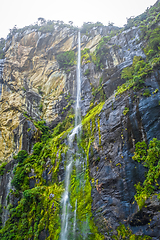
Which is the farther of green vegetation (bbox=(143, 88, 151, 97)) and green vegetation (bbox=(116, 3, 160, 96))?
green vegetation (bbox=(116, 3, 160, 96))

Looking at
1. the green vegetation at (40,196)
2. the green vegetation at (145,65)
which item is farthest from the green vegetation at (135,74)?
the green vegetation at (40,196)

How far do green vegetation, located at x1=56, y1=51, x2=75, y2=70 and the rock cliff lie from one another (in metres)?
0.17

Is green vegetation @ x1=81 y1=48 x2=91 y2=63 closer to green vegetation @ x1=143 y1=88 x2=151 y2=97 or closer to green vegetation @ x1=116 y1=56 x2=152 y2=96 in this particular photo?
green vegetation @ x1=116 y1=56 x2=152 y2=96

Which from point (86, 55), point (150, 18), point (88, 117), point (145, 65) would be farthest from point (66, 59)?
point (145, 65)

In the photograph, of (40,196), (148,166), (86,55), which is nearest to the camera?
(148,166)

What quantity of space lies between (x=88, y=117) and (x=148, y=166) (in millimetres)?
8196

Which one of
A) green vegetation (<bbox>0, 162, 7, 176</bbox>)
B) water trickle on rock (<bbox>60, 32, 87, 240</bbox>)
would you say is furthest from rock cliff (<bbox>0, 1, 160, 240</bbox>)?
water trickle on rock (<bbox>60, 32, 87, 240</bbox>)

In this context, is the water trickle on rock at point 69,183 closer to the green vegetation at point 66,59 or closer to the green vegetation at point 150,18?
the green vegetation at point 150,18

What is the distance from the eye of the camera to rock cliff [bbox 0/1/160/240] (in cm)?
938

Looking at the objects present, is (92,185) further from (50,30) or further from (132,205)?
(50,30)

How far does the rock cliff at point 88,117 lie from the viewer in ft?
30.8

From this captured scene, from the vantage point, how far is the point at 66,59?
92.2ft

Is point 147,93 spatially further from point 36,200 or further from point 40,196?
point 36,200

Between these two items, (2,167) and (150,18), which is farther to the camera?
(2,167)
